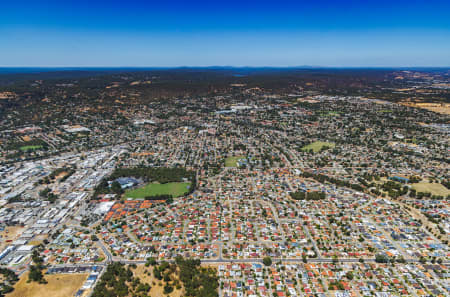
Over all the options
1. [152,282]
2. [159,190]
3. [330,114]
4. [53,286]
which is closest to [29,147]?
[159,190]

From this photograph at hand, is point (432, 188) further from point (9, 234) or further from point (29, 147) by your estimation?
point (29, 147)

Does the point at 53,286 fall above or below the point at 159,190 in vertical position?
below

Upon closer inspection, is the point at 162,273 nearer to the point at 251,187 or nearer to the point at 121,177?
the point at 251,187

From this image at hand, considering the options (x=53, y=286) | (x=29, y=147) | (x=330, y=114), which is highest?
(x=330, y=114)

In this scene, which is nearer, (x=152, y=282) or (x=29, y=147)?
(x=152, y=282)

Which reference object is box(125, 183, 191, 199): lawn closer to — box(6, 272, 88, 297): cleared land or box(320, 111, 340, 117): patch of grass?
box(6, 272, 88, 297): cleared land

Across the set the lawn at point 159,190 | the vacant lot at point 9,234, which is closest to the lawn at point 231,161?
the lawn at point 159,190

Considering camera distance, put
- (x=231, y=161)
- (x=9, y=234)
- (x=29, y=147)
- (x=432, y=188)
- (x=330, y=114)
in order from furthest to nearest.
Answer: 1. (x=330, y=114)
2. (x=29, y=147)
3. (x=231, y=161)
4. (x=432, y=188)
5. (x=9, y=234)

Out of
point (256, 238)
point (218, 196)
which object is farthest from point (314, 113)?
point (256, 238)
